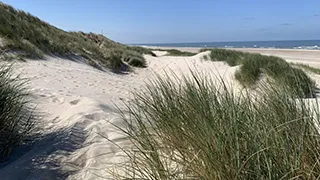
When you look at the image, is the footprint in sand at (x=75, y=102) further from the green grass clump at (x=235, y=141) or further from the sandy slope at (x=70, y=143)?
the green grass clump at (x=235, y=141)

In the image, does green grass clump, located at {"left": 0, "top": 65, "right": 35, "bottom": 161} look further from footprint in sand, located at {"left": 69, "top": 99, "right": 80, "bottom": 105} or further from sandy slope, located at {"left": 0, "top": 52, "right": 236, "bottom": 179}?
footprint in sand, located at {"left": 69, "top": 99, "right": 80, "bottom": 105}

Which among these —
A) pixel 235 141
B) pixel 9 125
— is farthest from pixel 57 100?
pixel 235 141

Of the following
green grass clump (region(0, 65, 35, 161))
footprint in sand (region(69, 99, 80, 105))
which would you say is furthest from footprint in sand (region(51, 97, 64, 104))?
green grass clump (region(0, 65, 35, 161))

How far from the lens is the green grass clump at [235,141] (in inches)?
72.7

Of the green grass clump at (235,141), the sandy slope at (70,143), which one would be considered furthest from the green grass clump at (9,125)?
the green grass clump at (235,141)

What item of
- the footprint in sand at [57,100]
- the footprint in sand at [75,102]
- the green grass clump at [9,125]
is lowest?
the footprint in sand at [75,102]

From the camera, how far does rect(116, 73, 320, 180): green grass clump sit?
6.06ft

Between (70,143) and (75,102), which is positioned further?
(75,102)

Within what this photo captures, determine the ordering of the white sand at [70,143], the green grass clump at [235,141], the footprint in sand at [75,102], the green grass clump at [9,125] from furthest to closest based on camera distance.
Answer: the footprint in sand at [75,102] → the green grass clump at [9,125] → the white sand at [70,143] → the green grass clump at [235,141]

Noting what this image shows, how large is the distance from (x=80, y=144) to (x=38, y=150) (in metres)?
0.44

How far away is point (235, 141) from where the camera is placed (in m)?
1.96

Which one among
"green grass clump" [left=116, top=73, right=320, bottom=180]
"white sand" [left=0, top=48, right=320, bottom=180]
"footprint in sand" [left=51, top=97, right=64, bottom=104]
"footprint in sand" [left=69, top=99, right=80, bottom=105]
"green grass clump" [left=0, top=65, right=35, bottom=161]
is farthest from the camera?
"footprint in sand" [left=51, top=97, right=64, bottom=104]

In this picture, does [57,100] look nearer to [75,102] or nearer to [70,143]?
[75,102]

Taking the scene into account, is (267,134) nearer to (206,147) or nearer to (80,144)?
(206,147)
